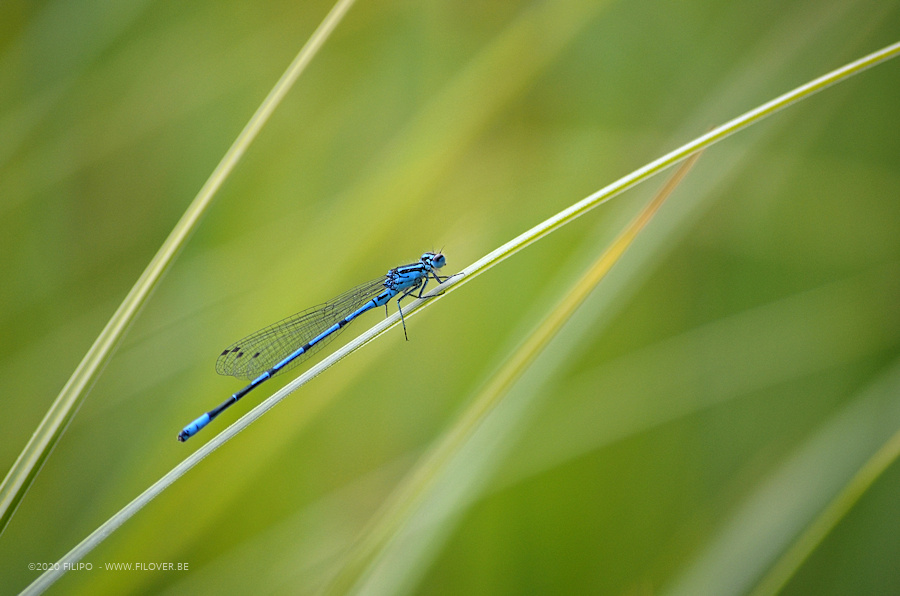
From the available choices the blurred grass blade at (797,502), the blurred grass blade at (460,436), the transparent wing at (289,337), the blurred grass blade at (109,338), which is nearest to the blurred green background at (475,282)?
the blurred grass blade at (797,502)

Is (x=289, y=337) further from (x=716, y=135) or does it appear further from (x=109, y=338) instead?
(x=716, y=135)

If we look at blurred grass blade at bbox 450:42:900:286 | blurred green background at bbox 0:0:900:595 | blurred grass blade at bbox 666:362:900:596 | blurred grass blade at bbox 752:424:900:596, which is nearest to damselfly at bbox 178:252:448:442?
blurred green background at bbox 0:0:900:595

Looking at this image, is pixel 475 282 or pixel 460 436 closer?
pixel 460 436

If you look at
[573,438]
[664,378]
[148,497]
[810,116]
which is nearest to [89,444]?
[148,497]

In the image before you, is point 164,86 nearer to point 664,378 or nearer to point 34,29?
point 34,29

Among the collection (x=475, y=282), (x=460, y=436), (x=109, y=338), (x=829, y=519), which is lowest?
(x=829, y=519)

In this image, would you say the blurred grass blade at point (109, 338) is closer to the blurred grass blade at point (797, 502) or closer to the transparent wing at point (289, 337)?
the transparent wing at point (289, 337)

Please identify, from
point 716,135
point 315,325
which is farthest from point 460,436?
A: point 315,325
